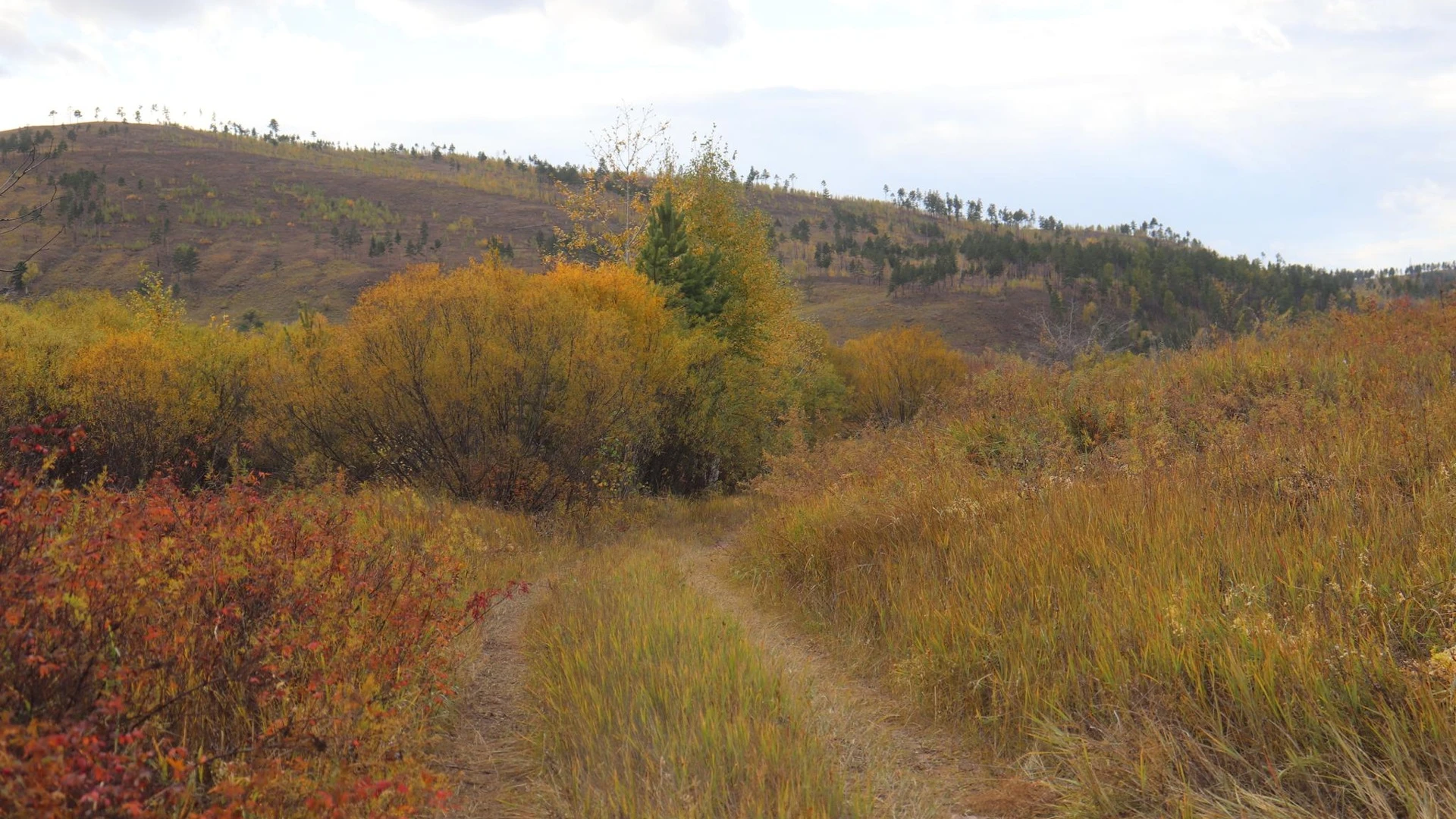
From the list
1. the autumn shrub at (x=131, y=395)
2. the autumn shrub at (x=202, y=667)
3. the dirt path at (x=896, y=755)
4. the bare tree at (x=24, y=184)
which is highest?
the bare tree at (x=24, y=184)

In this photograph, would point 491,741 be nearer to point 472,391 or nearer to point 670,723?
point 670,723

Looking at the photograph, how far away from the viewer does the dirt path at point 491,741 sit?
3.45 metres

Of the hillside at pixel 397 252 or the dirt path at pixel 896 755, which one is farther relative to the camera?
the hillside at pixel 397 252

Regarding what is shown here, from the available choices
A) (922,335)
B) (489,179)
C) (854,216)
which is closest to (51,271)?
(489,179)

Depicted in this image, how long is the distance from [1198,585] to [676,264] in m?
19.2

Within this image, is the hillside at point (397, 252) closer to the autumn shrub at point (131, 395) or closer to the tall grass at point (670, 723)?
the autumn shrub at point (131, 395)

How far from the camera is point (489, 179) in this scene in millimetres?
149000

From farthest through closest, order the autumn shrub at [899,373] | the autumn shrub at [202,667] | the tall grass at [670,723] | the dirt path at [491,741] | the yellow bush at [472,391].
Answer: the autumn shrub at [899,373] → the yellow bush at [472,391] → the dirt path at [491,741] → the tall grass at [670,723] → the autumn shrub at [202,667]

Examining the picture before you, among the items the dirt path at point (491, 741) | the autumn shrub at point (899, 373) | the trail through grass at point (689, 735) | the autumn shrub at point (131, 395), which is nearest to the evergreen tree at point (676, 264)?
the autumn shrub at point (131, 395)

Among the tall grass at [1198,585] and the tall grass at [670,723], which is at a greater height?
the tall grass at [1198,585]

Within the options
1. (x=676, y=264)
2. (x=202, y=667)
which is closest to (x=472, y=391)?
(x=202, y=667)

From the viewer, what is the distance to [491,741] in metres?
4.18

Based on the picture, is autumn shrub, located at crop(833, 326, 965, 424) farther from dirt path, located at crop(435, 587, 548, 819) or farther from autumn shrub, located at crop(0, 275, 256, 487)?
dirt path, located at crop(435, 587, 548, 819)

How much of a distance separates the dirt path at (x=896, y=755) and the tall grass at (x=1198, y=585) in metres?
0.22
